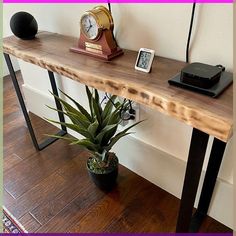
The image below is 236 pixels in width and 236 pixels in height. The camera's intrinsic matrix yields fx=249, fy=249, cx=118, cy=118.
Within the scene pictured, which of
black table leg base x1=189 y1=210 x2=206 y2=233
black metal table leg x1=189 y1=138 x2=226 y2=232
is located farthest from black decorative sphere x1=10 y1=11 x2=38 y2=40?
black table leg base x1=189 y1=210 x2=206 y2=233

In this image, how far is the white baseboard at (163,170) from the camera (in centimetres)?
114

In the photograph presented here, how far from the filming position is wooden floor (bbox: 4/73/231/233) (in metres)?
1.24

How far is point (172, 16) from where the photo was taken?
0.96m

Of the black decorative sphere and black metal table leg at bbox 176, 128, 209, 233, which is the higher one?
the black decorative sphere

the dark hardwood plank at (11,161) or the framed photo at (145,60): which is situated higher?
the framed photo at (145,60)

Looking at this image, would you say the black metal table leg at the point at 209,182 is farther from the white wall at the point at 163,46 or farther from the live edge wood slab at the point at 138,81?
the live edge wood slab at the point at 138,81

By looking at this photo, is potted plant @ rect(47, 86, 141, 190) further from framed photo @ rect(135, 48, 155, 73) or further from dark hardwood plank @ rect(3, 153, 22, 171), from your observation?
dark hardwood plank @ rect(3, 153, 22, 171)

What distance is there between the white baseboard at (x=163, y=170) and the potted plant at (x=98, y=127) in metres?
0.18

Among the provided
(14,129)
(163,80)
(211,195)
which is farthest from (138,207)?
(14,129)

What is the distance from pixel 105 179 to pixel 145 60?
2.32ft

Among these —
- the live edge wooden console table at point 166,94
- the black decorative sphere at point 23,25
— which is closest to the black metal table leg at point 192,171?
the live edge wooden console table at point 166,94

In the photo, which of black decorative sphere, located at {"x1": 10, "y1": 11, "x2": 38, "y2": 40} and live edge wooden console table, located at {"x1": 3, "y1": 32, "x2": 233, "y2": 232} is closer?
live edge wooden console table, located at {"x1": 3, "y1": 32, "x2": 233, "y2": 232}

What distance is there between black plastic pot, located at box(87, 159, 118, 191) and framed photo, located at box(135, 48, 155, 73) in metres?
0.63

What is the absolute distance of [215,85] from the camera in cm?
77
